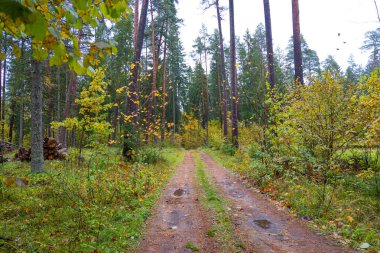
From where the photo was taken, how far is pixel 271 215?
18.9 ft

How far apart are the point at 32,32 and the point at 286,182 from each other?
752cm

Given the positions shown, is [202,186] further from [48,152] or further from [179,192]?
[48,152]

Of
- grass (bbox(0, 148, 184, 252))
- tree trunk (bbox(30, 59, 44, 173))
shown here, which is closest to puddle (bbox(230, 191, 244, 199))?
grass (bbox(0, 148, 184, 252))

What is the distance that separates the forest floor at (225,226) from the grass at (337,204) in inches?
11.6

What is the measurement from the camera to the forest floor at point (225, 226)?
13.7 feet

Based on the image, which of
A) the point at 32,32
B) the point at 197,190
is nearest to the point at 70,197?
the point at 197,190

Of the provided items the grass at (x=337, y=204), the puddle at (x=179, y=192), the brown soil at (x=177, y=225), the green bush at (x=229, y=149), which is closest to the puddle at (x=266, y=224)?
the grass at (x=337, y=204)

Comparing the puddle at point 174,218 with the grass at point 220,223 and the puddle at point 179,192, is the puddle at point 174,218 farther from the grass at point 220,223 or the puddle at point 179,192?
the puddle at point 179,192

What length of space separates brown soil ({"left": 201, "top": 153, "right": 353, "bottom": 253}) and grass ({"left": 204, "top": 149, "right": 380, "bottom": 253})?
293mm

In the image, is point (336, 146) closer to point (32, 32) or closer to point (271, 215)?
point (271, 215)

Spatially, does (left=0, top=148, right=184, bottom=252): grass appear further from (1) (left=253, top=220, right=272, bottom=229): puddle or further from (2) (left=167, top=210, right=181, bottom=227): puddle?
(1) (left=253, top=220, right=272, bottom=229): puddle

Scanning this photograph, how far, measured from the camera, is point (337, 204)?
19.0 feet

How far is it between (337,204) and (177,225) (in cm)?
358

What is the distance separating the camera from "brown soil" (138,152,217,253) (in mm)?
4242
